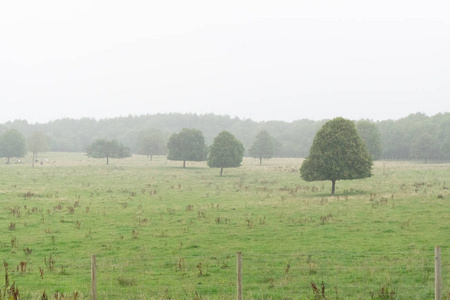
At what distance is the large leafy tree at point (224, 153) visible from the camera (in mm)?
86875

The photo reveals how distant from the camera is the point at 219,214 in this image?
36344 mm

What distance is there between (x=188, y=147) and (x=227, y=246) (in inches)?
3213

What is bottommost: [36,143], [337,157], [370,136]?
[337,157]

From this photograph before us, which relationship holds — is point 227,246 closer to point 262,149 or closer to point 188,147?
point 188,147

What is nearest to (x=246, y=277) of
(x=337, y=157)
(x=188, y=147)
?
(x=337, y=157)

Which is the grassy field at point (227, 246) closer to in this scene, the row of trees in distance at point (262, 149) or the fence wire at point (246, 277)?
the fence wire at point (246, 277)

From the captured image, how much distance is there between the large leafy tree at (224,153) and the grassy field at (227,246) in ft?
130

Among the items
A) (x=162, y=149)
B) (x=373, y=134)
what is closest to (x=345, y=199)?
(x=373, y=134)

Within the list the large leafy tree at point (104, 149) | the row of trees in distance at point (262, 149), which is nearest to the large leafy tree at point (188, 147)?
the row of trees in distance at point (262, 149)

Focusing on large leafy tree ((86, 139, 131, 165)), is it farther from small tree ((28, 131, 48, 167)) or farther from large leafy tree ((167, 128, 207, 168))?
large leafy tree ((167, 128, 207, 168))

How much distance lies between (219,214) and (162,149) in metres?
121

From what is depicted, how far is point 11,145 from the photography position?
5054 inches

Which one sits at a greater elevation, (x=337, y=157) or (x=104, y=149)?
(x=104, y=149)

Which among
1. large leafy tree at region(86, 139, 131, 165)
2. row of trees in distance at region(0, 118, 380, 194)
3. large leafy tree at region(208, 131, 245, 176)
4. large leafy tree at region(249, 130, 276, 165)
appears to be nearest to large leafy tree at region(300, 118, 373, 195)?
row of trees in distance at region(0, 118, 380, 194)
